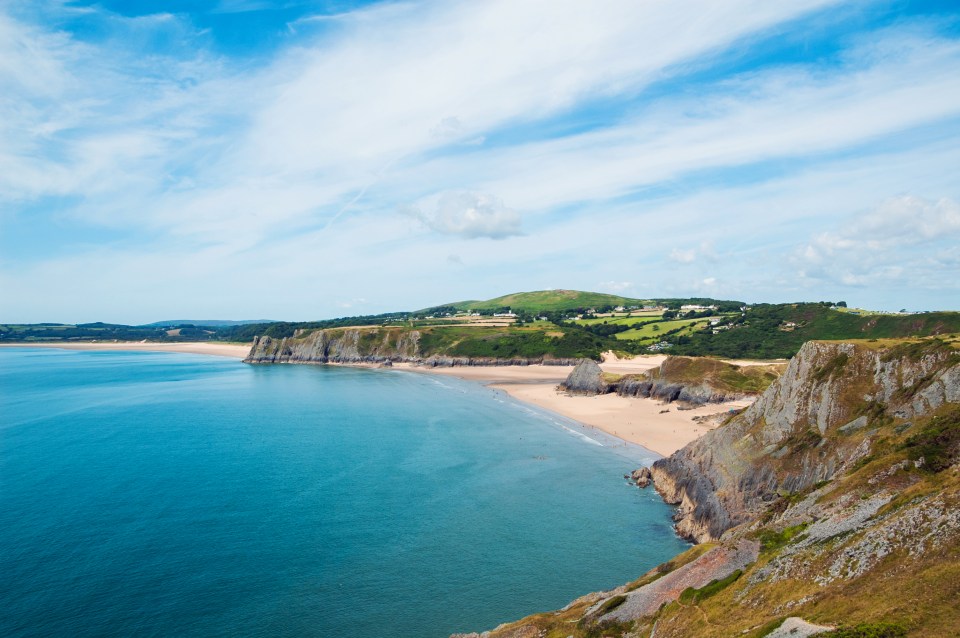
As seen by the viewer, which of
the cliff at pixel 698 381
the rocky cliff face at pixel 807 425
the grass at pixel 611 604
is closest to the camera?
the grass at pixel 611 604

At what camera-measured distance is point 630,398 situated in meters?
115

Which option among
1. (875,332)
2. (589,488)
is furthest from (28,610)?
(875,332)

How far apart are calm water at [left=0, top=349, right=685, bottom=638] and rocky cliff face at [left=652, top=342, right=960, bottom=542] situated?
18.7ft

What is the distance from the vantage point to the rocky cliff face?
3916cm

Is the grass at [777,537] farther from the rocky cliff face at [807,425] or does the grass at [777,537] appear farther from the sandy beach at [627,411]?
the sandy beach at [627,411]

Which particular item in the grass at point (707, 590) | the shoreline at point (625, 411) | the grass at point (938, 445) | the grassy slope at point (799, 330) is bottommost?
the shoreline at point (625, 411)

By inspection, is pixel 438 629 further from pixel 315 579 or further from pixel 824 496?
pixel 824 496

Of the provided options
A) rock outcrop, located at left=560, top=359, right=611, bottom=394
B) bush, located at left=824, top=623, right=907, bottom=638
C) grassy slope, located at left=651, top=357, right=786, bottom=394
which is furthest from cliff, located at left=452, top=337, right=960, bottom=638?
rock outcrop, located at left=560, top=359, right=611, bottom=394

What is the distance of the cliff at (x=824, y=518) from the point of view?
62.3 feet

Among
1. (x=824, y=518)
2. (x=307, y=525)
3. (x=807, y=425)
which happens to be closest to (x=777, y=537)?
(x=824, y=518)

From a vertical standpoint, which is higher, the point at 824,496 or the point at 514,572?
the point at 824,496

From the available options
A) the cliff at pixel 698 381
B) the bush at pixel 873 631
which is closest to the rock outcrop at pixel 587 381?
the cliff at pixel 698 381

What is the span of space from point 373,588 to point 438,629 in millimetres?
6969

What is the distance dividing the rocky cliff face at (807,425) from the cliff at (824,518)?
120 millimetres
